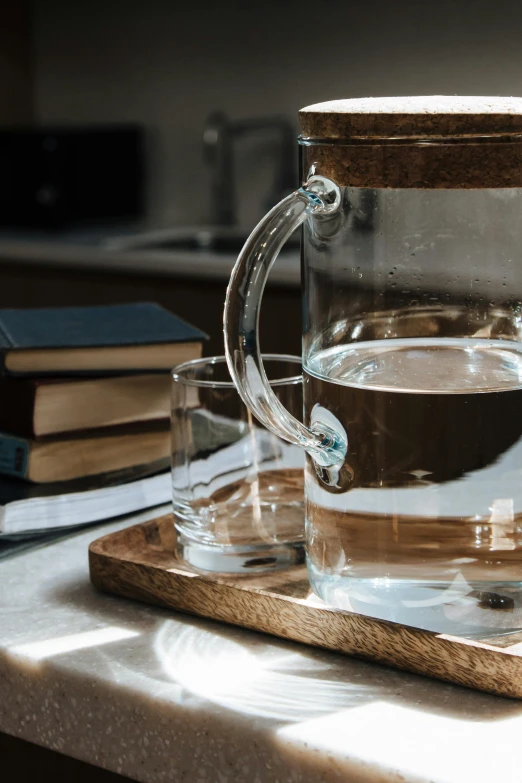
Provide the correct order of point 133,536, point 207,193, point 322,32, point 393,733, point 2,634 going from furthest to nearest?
1. point 207,193
2. point 322,32
3. point 133,536
4. point 2,634
5. point 393,733

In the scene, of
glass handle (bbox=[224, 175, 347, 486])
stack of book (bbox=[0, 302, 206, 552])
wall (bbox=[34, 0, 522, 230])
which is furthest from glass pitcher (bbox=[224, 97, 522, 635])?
wall (bbox=[34, 0, 522, 230])

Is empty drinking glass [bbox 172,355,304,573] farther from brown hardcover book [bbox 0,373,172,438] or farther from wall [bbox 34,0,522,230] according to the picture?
wall [bbox 34,0,522,230]

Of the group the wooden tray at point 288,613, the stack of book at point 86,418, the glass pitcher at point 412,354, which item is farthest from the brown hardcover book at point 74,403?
the glass pitcher at point 412,354

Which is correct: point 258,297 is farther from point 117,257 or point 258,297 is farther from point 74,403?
point 117,257

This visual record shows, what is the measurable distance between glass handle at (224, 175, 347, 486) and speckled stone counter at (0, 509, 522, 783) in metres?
0.13

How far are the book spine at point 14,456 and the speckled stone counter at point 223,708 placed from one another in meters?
0.17

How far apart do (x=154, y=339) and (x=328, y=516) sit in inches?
11.2

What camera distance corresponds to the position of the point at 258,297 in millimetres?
542

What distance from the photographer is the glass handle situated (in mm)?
536

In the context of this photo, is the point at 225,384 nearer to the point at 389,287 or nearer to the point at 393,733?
the point at 389,287

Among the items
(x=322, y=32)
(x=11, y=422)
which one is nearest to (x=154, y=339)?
(x=11, y=422)

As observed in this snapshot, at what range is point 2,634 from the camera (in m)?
0.58

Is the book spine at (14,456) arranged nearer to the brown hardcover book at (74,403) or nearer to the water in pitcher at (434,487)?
the brown hardcover book at (74,403)

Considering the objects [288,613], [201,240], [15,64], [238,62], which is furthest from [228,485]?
[15,64]
